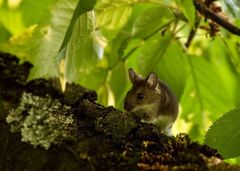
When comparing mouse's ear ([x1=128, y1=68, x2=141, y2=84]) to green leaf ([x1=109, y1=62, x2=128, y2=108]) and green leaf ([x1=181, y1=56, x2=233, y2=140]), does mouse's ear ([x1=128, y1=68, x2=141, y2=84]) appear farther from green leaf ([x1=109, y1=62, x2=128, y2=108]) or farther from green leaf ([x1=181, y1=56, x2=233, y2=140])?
green leaf ([x1=181, y1=56, x2=233, y2=140])

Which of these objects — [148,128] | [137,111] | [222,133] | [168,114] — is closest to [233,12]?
[222,133]

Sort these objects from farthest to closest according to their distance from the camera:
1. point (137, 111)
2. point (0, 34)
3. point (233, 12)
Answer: point (137, 111)
point (0, 34)
point (233, 12)

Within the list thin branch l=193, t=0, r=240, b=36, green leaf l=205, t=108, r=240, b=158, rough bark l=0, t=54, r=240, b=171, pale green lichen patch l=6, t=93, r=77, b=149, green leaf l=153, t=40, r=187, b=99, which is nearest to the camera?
rough bark l=0, t=54, r=240, b=171

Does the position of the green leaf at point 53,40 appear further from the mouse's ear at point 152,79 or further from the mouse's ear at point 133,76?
the mouse's ear at point 133,76

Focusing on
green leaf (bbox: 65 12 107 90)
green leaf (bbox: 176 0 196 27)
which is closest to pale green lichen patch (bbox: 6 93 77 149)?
green leaf (bbox: 65 12 107 90)

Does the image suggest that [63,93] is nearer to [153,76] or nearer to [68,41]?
[68,41]

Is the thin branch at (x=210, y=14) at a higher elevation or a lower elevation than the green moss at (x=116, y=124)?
higher

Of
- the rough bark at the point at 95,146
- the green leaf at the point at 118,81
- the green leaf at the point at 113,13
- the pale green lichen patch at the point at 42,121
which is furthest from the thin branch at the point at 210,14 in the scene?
the pale green lichen patch at the point at 42,121
